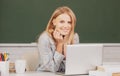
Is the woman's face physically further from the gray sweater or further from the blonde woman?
the gray sweater

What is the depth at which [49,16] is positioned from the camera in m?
3.44

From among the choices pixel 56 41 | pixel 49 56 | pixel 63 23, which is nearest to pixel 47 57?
pixel 49 56

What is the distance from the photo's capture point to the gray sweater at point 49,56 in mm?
2254

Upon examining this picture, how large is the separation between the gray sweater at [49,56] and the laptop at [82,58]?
0.24m

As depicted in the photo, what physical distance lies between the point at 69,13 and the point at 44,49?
449 mm

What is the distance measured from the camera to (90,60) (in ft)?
6.79

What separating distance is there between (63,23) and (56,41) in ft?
0.64

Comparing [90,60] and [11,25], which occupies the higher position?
[11,25]

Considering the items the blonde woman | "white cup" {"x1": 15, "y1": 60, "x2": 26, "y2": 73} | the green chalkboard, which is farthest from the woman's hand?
the green chalkboard

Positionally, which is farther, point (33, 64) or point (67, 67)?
point (33, 64)

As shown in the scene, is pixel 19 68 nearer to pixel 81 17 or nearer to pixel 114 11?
pixel 81 17

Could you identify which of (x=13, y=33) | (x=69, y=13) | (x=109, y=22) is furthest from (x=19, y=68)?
(x=109, y=22)

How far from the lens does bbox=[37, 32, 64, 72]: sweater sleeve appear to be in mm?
2252

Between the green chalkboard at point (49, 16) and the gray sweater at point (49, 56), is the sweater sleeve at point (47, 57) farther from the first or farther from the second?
the green chalkboard at point (49, 16)
